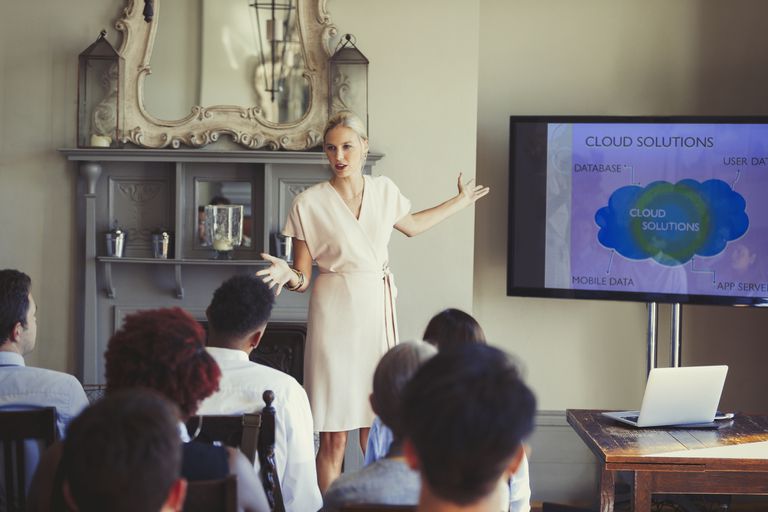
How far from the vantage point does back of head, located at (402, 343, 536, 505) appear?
1299 mm

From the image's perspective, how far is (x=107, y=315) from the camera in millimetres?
4527

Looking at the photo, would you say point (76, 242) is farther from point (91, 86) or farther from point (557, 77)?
point (557, 77)

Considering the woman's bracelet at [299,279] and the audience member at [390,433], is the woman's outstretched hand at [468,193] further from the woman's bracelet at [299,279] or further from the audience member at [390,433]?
the audience member at [390,433]

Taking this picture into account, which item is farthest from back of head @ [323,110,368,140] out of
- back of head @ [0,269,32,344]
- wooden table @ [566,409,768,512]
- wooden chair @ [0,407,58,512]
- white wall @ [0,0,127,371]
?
white wall @ [0,0,127,371]

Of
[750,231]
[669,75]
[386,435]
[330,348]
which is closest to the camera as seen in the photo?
[386,435]

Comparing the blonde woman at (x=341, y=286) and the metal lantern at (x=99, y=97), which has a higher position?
the metal lantern at (x=99, y=97)

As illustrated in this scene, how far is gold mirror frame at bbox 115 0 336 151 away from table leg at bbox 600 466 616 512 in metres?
2.20

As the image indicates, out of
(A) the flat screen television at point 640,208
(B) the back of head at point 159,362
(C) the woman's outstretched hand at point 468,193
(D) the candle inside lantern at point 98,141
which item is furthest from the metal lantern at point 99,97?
(B) the back of head at point 159,362

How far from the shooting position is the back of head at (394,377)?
1786 mm

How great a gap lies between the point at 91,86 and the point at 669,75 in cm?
274

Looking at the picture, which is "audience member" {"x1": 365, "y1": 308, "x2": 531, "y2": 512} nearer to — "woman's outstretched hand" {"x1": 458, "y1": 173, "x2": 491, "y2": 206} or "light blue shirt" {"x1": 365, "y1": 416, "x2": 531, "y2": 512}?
"light blue shirt" {"x1": 365, "y1": 416, "x2": 531, "y2": 512}

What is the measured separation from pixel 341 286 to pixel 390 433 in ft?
3.57

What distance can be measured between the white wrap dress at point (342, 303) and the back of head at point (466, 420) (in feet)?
6.49

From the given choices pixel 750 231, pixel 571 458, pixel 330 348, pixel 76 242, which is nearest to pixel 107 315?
pixel 76 242
